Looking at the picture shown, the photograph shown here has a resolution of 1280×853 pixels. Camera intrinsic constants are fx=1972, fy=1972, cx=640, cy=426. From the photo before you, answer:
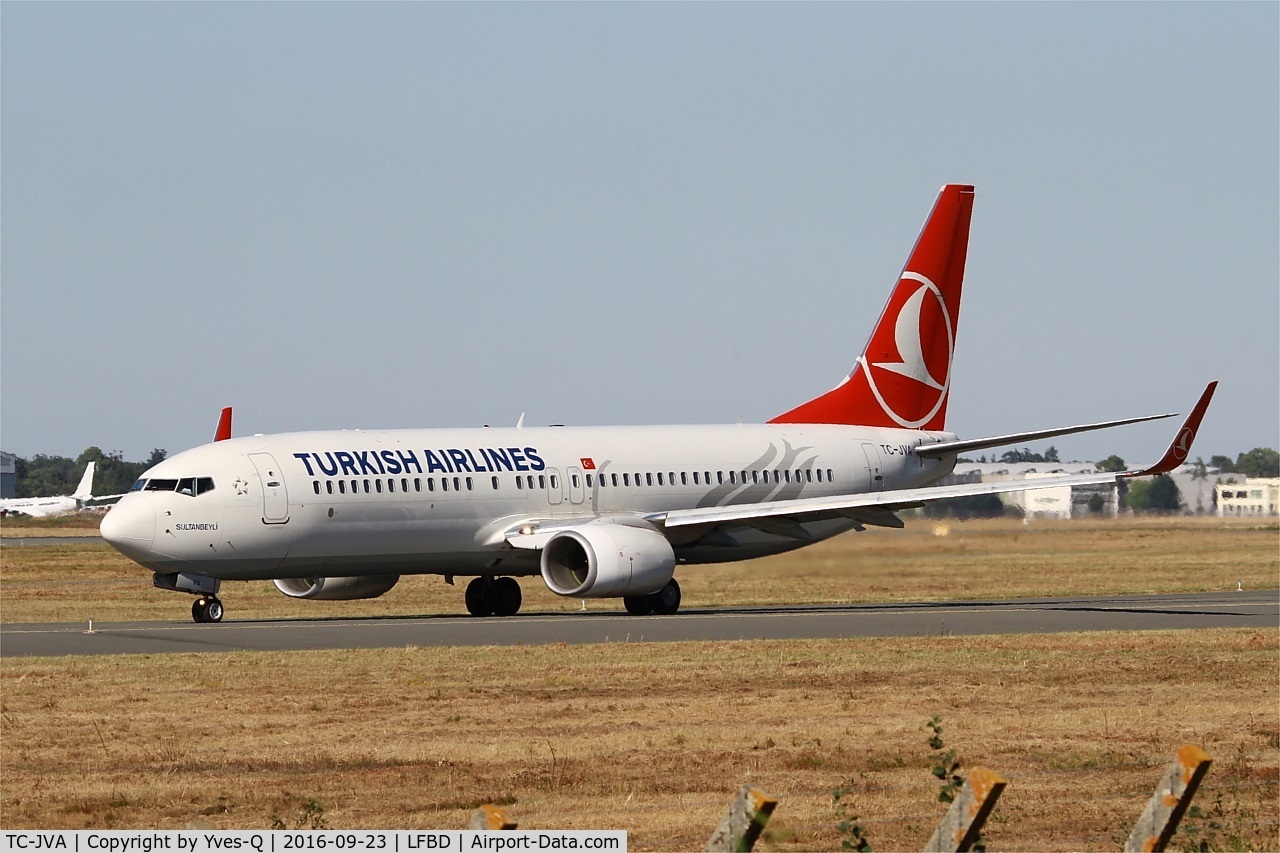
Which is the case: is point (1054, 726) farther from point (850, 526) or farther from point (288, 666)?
point (850, 526)

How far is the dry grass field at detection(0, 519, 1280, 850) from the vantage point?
1445 centimetres

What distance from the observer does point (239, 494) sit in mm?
34062

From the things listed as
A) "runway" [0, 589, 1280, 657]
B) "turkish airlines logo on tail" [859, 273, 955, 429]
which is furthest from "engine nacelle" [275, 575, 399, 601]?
"turkish airlines logo on tail" [859, 273, 955, 429]

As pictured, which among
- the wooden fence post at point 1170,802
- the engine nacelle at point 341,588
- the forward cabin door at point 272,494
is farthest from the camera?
the engine nacelle at point 341,588

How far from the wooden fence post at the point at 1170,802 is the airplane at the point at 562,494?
1048 inches

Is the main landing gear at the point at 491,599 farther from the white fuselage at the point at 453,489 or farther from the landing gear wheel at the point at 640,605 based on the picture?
the landing gear wheel at the point at 640,605

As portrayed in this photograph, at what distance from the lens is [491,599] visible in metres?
38.7

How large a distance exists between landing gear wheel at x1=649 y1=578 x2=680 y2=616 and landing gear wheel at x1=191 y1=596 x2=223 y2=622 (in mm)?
7984

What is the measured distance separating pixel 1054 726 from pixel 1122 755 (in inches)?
73.1

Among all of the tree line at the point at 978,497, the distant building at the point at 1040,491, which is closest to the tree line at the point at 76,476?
the tree line at the point at 978,497

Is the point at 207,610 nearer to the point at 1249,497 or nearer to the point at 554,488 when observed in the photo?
the point at 554,488

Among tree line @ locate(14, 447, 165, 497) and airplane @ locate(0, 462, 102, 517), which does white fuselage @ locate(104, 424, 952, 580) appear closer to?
airplane @ locate(0, 462, 102, 517)

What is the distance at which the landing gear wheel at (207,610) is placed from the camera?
115 ft
